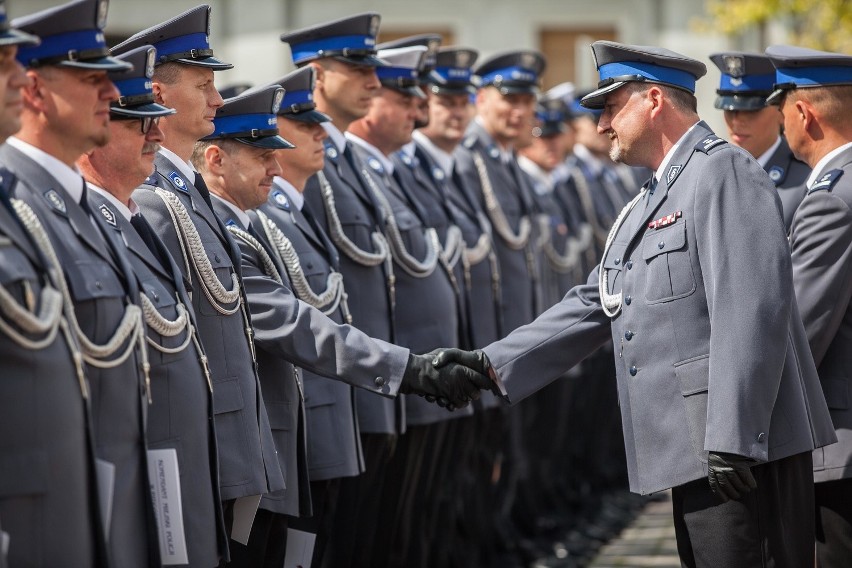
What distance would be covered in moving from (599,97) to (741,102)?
1871 mm

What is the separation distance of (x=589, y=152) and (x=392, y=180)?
5551 millimetres

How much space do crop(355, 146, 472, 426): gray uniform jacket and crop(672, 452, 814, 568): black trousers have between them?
202cm

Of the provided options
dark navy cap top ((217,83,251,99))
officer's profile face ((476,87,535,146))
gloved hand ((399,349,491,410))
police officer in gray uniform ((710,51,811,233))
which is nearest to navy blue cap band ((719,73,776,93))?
police officer in gray uniform ((710,51,811,233))

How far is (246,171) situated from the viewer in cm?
512

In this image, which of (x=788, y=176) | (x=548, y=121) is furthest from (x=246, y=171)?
(x=548, y=121)

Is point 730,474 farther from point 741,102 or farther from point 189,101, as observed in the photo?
point 741,102

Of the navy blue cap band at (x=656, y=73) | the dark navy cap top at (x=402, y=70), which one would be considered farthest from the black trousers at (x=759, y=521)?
the dark navy cap top at (x=402, y=70)

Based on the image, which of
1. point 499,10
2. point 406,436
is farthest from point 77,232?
point 499,10

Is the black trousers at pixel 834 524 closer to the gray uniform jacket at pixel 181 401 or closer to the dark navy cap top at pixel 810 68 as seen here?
the dark navy cap top at pixel 810 68

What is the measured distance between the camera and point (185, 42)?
482cm

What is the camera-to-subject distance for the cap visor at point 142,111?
4191mm

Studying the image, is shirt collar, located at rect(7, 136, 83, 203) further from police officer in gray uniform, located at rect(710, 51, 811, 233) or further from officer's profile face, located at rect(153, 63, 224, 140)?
police officer in gray uniform, located at rect(710, 51, 811, 233)

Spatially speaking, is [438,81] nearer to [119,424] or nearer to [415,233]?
[415,233]

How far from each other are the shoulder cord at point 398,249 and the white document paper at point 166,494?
2545 mm
